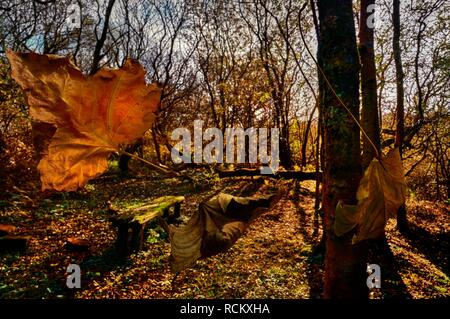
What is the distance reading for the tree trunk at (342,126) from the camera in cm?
155

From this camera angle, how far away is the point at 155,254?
23.2 feet

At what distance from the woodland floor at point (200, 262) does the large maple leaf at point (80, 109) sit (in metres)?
4.06

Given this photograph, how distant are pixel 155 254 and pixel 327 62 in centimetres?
647

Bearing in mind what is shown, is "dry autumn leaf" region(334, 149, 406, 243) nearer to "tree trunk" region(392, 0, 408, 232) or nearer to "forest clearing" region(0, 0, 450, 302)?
"forest clearing" region(0, 0, 450, 302)

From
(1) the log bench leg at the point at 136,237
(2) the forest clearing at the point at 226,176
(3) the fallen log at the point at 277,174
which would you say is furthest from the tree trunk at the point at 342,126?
(3) the fallen log at the point at 277,174

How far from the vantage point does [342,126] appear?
156cm

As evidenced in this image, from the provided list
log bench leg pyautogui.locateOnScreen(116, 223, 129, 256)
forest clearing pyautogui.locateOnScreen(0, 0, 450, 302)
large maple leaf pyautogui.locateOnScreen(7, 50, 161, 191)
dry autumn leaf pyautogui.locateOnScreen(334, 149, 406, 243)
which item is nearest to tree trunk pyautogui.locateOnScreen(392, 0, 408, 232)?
forest clearing pyautogui.locateOnScreen(0, 0, 450, 302)

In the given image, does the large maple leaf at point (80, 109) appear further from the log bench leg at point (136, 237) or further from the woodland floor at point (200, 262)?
the log bench leg at point (136, 237)

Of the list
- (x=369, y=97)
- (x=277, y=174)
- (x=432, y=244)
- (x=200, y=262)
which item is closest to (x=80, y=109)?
(x=369, y=97)

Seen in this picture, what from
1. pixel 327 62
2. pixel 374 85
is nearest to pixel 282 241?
pixel 374 85

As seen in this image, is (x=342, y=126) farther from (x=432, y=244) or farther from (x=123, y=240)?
(x=432, y=244)

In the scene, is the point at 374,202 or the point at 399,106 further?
the point at 399,106

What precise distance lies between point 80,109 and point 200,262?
20.7ft
